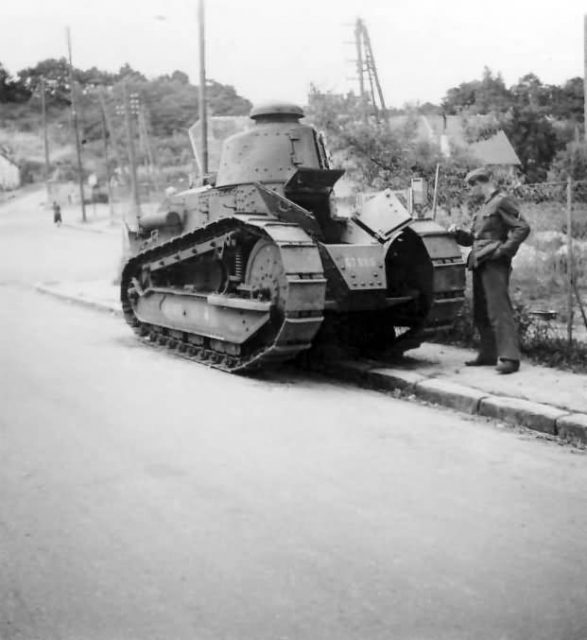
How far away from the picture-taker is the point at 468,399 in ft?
23.6

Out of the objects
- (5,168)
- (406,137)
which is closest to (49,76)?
(5,168)

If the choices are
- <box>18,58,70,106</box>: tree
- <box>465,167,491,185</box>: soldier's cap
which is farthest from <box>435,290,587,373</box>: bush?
<box>18,58,70,106</box>: tree

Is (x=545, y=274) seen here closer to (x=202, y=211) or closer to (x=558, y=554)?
(x=202, y=211)

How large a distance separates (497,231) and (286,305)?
6.72 feet

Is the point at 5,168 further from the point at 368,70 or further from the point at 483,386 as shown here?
the point at 368,70

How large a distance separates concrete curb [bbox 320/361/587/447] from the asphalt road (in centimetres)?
20

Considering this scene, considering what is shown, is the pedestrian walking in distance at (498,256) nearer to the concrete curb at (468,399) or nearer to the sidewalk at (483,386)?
the sidewalk at (483,386)

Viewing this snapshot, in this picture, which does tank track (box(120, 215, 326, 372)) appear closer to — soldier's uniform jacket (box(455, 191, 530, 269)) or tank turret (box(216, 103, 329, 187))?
tank turret (box(216, 103, 329, 187))

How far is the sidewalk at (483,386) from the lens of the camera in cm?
659

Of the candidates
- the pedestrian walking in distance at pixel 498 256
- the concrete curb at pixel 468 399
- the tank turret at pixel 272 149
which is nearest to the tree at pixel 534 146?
the tank turret at pixel 272 149

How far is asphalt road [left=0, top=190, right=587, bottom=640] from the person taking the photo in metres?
3.55

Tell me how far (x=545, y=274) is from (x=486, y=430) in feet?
21.8

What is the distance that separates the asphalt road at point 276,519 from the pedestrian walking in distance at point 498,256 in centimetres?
124

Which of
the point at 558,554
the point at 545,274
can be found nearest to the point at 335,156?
the point at 545,274
